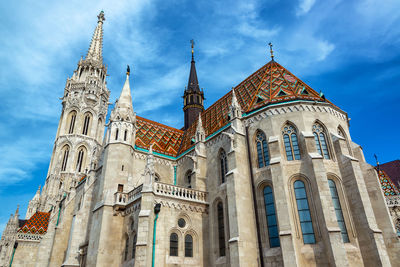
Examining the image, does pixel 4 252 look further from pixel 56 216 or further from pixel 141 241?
pixel 141 241

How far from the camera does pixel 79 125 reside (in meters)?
48.6

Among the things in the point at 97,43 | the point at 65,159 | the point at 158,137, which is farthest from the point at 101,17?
the point at 158,137

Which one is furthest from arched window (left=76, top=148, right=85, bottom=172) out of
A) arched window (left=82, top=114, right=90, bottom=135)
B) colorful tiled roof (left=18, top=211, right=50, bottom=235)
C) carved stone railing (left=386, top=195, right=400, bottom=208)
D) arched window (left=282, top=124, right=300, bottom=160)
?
carved stone railing (left=386, top=195, right=400, bottom=208)

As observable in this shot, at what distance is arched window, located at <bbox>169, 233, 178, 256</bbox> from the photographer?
18608 mm

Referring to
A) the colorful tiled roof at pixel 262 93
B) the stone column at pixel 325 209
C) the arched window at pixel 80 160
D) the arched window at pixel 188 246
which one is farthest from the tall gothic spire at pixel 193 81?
the arched window at pixel 188 246

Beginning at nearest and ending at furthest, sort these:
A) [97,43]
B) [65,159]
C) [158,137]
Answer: [158,137]
[65,159]
[97,43]

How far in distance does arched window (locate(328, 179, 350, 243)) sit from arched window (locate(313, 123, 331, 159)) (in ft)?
6.25

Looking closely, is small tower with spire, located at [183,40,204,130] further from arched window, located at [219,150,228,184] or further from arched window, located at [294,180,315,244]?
arched window, located at [294,180,315,244]

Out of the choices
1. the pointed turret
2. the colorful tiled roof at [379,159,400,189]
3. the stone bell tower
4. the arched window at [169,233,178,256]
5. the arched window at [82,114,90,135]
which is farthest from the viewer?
the arched window at [82,114,90,135]

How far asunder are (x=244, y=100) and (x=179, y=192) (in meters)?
9.42

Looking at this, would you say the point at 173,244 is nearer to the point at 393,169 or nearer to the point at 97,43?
the point at 393,169

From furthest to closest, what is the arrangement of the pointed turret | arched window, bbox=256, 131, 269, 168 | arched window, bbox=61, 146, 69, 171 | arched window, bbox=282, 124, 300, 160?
1. arched window, bbox=61, 146, 69, 171
2. the pointed turret
3. arched window, bbox=256, 131, 269, 168
4. arched window, bbox=282, 124, 300, 160

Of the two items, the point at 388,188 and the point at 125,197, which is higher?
the point at 388,188

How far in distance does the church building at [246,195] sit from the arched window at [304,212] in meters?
0.05
